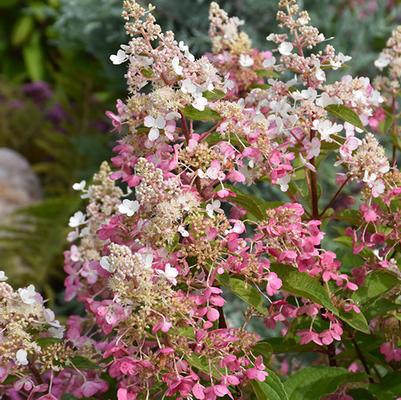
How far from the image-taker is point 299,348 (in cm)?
125

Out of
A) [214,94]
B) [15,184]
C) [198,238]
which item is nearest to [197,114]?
[214,94]

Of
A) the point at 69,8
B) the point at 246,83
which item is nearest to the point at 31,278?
the point at 69,8

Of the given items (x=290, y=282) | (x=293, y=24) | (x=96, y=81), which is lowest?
(x=96, y=81)

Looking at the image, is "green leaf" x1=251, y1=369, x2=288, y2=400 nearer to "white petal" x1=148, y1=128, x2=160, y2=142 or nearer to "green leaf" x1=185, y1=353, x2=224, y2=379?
"green leaf" x1=185, y1=353, x2=224, y2=379

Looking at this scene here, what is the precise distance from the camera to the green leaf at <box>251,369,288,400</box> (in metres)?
1.08

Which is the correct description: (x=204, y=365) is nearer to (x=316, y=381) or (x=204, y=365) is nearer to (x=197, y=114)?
(x=316, y=381)

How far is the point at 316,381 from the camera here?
3.80ft

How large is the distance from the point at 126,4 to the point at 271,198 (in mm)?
2580

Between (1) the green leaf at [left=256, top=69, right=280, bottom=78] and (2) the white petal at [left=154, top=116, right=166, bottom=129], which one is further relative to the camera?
(1) the green leaf at [left=256, top=69, right=280, bottom=78]

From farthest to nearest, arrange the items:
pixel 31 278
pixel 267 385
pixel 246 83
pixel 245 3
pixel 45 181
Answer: pixel 45 181, pixel 245 3, pixel 31 278, pixel 246 83, pixel 267 385

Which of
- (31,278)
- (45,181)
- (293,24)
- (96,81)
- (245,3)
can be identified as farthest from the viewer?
(96,81)

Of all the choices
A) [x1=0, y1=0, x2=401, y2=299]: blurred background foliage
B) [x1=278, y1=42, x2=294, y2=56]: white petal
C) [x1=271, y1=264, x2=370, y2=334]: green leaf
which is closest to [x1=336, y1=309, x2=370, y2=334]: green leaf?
[x1=271, y1=264, x2=370, y2=334]: green leaf

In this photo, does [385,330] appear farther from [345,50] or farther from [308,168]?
[345,50]

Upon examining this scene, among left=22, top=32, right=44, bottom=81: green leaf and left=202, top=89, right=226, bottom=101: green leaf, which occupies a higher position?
left=202, top=89, right=226, bottom=101: green leaf
